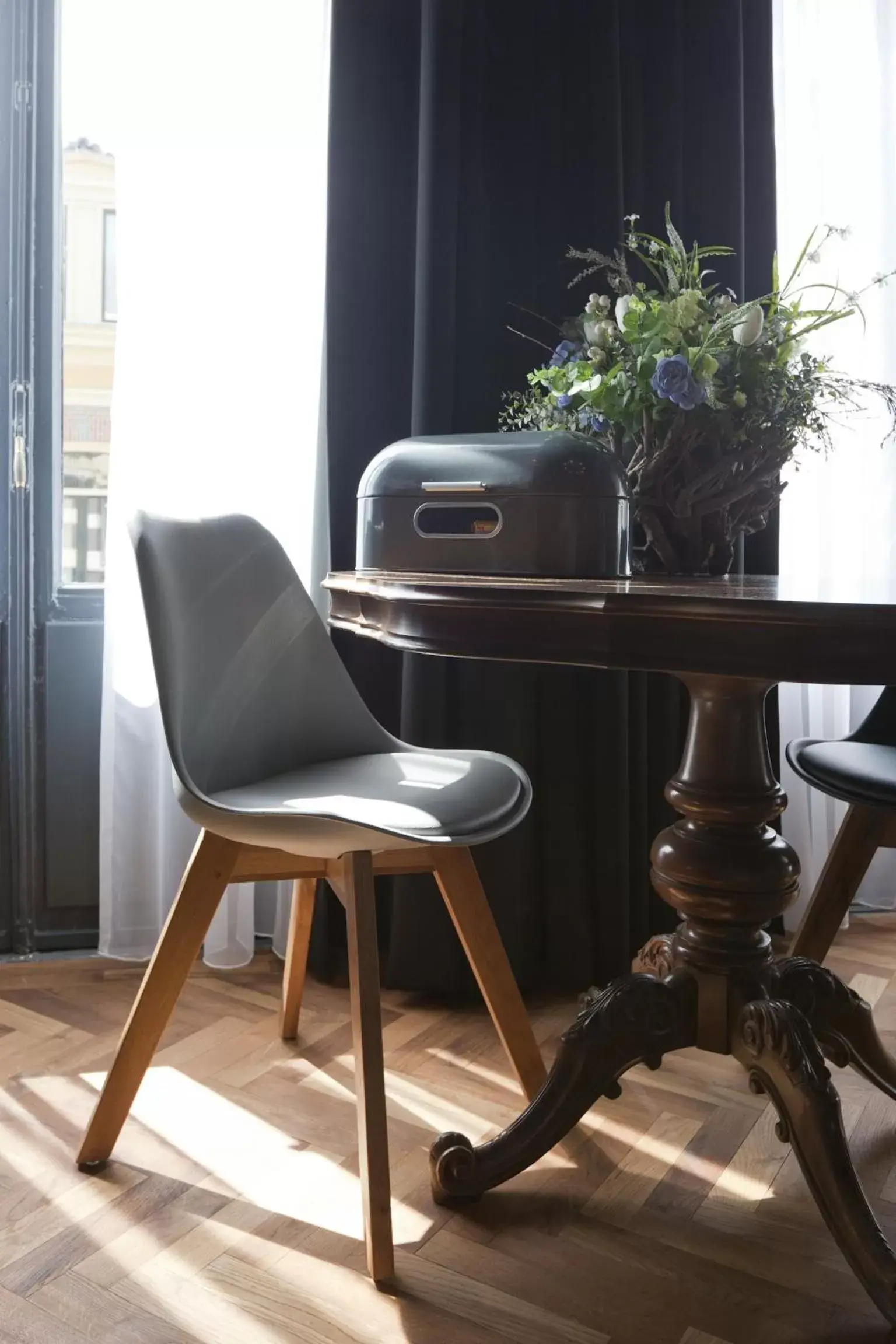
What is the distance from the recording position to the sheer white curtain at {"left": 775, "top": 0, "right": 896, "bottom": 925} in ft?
8.05

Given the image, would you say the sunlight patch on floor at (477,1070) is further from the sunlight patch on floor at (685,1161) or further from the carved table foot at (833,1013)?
the carved table foot at (833,1013)

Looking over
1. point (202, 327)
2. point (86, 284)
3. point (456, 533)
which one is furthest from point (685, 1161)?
point (86, 284)

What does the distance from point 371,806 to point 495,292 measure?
1.19 metres

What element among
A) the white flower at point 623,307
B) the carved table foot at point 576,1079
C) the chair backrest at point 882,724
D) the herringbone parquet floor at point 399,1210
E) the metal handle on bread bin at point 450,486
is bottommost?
the herringbone parquet floor at point 399,1210

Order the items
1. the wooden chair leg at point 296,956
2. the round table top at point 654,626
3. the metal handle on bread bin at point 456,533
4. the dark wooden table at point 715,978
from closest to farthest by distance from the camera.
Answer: the round table top at point 654,626 < the dark wooden table at point 715,978 < the metal handle on bread bin at point 456,533 < the wooden chair leg at point 296,956

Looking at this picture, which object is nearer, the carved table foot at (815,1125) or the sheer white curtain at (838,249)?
the carved table foot at (815,1125)

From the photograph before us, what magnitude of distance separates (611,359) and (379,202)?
0.83 m

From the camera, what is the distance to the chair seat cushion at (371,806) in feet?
4.24

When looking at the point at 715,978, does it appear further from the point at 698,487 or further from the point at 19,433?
the point at 19,433

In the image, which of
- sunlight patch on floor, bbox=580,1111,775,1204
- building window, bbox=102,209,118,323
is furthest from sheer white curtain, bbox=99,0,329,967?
sunlight patch on floor, bbox=580,1111,775,1204

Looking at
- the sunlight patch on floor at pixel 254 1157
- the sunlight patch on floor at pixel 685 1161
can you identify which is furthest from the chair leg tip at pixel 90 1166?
the sunlight patch on floor at pixel 685 1161

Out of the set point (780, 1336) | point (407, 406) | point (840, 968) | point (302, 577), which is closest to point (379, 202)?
point (407, 406)

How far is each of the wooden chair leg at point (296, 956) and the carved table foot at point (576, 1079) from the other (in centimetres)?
50

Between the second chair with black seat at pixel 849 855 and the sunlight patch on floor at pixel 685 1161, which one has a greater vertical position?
the second chair with black seat at pixel 849 855
